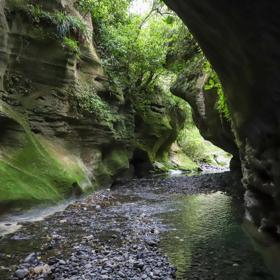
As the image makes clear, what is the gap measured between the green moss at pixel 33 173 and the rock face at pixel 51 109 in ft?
0.09

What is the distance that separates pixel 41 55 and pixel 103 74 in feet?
15.9

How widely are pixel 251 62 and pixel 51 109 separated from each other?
31.6ft

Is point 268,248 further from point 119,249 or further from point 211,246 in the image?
point 119,249

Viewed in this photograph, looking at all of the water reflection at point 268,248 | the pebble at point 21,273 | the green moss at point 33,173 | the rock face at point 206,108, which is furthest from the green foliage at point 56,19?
the water reflection at point 268,248

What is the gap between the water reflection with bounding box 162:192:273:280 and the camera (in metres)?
5.25

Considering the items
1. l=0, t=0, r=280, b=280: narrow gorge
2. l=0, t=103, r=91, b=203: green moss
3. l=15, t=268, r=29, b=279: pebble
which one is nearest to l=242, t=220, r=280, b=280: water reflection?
l=0, t=0, r=280, b=280: narrow gorge

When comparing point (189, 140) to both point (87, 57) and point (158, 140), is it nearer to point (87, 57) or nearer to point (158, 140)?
point (158, 140)

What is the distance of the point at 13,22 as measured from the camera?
447 inches

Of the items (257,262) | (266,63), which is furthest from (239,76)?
(257,262)

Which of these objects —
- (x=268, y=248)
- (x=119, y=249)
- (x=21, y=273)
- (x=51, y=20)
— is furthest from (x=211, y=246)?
(x=51, y=20)

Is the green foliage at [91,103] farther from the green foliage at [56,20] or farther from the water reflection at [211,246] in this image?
the water reflection at [211,246]

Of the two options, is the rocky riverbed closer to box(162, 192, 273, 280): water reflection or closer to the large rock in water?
box(162, 192, 273, 280): water reflection

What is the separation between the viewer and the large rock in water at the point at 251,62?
3861 mm

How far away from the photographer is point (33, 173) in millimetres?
9789
